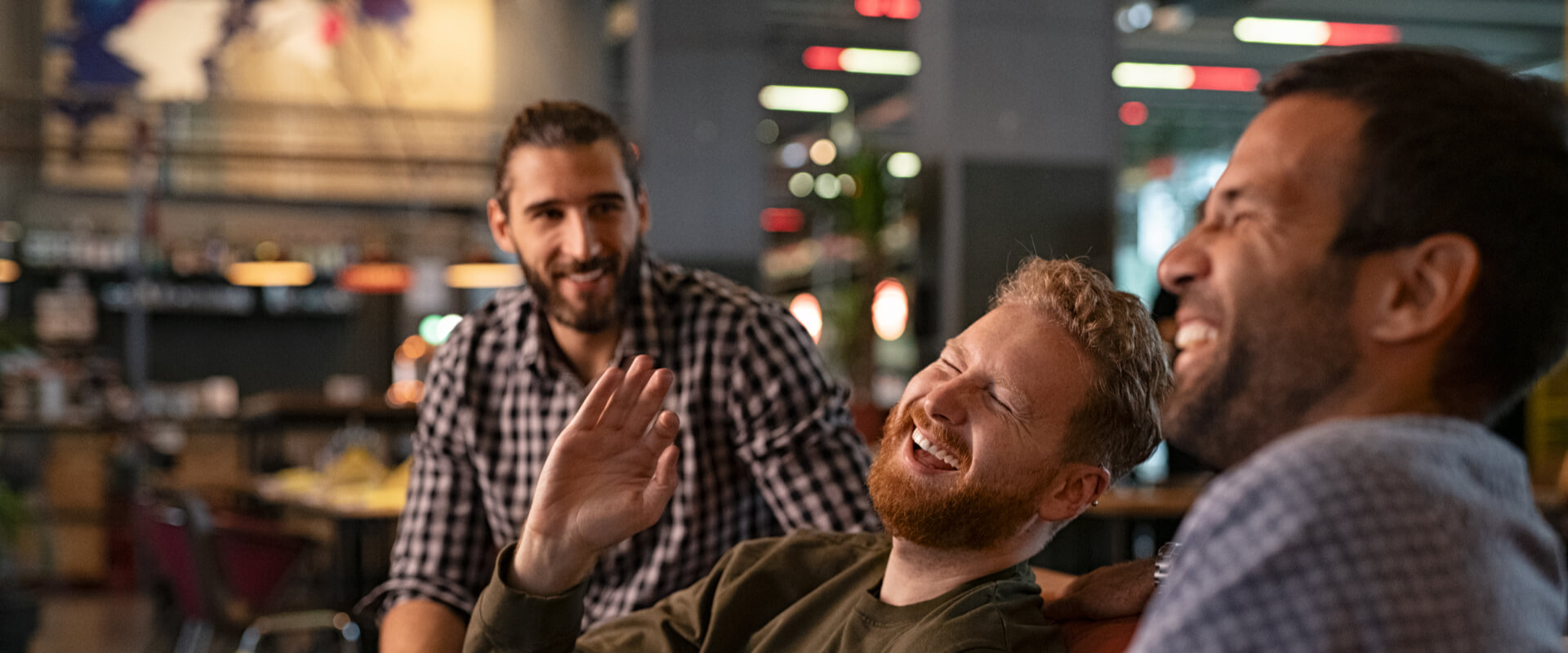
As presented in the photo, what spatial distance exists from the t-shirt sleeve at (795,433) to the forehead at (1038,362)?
60 cm

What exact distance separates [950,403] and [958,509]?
4.6 inches

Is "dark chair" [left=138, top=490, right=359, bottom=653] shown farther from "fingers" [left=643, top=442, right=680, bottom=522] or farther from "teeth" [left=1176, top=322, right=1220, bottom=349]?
"teeth" [left=1176, top=322, right=1220, bottom=349]

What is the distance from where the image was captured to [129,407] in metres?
9.92

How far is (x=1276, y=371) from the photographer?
0.86 meters

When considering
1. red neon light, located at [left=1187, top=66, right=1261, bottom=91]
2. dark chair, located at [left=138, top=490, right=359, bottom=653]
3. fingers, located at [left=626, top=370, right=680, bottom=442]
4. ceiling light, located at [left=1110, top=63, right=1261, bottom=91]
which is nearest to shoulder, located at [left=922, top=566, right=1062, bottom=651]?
fingers, located at [left=626, top=370, right=680, bottom=442]

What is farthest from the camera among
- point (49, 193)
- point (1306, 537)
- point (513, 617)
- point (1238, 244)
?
point (49, 193)

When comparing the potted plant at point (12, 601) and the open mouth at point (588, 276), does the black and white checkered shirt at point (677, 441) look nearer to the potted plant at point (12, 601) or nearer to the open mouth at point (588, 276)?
the open mouth at point (588, 276)

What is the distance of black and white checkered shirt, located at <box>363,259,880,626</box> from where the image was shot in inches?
83.7

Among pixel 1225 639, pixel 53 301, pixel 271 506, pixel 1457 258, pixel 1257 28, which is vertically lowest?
pixel 271 506

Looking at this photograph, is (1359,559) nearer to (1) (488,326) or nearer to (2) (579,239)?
(2) (579,239)

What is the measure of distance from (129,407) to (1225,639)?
10540mm

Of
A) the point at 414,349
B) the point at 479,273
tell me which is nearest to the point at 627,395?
the point at 479,273

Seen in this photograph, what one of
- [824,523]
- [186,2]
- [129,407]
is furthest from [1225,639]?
[186,2]

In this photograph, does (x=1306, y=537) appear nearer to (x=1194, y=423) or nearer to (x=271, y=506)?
(x=1194, y=423)
